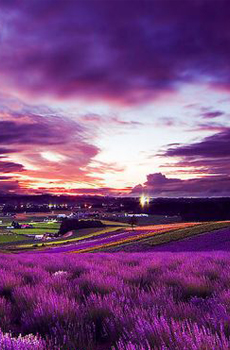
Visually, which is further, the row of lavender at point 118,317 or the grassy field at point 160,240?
the grassy field at point 160,240

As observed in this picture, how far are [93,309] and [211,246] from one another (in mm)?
17296

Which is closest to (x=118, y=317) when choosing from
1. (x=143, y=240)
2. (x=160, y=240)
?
(x=160, y=240)

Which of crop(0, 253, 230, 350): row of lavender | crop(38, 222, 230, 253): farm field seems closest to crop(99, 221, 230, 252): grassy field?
crop(38, 222, 230, 253): farm field

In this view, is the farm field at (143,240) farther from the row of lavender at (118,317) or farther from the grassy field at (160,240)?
the row of lavender at (118,317)

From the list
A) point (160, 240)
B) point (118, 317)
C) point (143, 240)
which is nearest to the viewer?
point (118, 317)

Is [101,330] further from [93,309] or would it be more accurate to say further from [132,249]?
[132,249]

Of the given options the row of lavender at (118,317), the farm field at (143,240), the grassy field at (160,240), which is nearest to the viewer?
the row of lavender at (118,317)

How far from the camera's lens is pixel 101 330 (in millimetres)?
3715

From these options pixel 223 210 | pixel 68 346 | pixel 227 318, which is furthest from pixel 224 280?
pixel 223 210

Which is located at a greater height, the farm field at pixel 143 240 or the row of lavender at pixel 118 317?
the row of lavender at pixel 118 317

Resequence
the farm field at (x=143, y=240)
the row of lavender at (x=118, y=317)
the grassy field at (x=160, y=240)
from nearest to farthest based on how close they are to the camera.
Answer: the row of lavender at (x=118, y=317)
the grassy field at (x=160, y=240)
the farm field at (x=143, y=240)

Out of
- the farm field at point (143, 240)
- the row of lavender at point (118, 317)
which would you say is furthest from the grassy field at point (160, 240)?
the row of lavender at point (118, 317)

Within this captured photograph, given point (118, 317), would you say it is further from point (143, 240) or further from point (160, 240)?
point (143, 240)

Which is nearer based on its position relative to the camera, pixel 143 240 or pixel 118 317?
pixel 118 317
